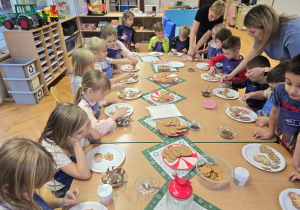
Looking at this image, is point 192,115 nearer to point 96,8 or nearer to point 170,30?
point 170,30

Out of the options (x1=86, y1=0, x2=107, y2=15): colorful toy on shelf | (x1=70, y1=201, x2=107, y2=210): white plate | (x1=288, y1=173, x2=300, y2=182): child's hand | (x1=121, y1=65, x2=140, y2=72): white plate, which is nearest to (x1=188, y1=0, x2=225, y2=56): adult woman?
(x1=121, y1=65, x2=140, y2=72): white plate

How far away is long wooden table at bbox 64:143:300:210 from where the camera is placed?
3.10 ft

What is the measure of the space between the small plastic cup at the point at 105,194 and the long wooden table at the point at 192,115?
1.45ft

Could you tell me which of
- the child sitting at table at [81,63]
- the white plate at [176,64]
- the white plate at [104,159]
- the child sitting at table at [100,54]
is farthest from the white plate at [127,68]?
the white plate at [104,159]

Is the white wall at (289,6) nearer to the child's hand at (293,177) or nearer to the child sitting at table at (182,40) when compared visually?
the child sitting at table at (182,40)

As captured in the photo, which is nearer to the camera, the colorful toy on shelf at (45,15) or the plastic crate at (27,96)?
the plastic crate at (27,96)

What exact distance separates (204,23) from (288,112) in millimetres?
2451

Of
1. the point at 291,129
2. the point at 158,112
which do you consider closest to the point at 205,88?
the point at 158,112

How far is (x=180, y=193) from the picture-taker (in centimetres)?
83

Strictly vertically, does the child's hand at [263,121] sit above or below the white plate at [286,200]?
above

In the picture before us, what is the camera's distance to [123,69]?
2582mm

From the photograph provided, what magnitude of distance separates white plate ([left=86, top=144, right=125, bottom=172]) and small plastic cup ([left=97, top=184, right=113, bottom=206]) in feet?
0.61

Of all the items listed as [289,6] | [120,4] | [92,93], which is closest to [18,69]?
[92,93]

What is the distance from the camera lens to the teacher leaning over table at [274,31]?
62.1 inches
